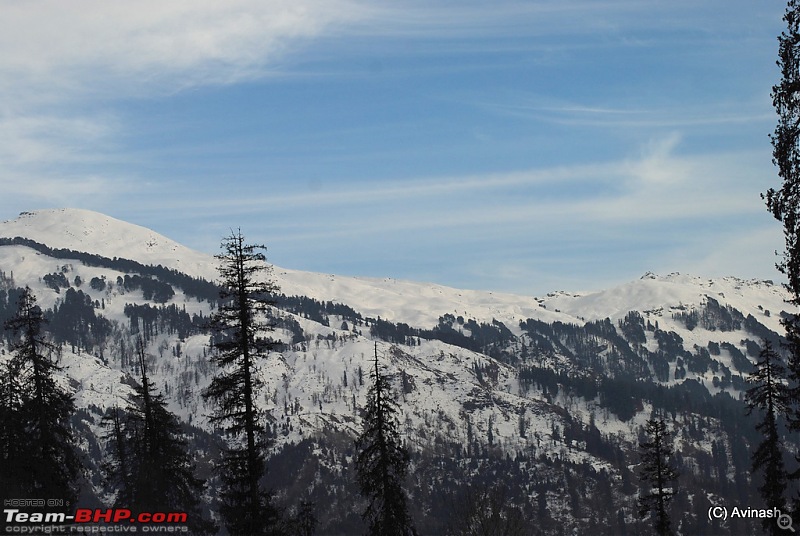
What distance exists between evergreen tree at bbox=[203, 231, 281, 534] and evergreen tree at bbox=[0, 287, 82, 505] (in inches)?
496

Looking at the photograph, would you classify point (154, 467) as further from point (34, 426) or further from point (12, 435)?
point (12, 435)

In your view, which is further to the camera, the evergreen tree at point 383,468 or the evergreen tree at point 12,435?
the evergreen tree at point 383,468

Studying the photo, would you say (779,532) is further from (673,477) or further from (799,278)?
(799,278)

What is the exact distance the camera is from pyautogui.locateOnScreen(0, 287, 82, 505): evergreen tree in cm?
4641

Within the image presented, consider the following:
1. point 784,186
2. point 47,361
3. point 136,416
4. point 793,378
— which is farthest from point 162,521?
point 784,186

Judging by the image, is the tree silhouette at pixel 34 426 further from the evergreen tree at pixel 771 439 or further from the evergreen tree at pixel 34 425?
the evergreen tree at pixel 771 439

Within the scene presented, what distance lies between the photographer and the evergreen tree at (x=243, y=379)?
37.8 m

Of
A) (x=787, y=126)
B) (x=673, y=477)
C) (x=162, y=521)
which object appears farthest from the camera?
(x=673, y=477)

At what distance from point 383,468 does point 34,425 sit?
62.3 ft

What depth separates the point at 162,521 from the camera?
46.2 m

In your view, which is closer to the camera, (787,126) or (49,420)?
(787,126)

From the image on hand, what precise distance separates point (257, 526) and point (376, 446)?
8.79 m

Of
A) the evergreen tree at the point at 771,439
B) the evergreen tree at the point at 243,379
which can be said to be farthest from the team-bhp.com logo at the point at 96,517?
the evergreen tree at the point at 771,439

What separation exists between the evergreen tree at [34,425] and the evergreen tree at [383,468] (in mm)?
16356
